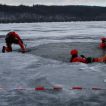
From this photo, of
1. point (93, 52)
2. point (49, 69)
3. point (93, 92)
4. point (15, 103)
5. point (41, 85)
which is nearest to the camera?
point (15, 103)

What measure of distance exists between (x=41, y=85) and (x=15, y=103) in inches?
88.8

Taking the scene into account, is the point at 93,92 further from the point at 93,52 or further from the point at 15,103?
the point at 93,52

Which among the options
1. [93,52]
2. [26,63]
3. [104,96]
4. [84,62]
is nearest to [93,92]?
[104,96]

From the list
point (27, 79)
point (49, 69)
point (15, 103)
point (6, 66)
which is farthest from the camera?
point (6, 66)

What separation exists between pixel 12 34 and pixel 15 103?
1201 centimetres

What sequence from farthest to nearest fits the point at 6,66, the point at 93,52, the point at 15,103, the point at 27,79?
the point at 93,52 → the point at 6,66 → the point at 27,79 → the point at 15,103

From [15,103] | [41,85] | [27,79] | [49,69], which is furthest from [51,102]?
[49,69]

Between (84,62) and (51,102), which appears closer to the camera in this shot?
(51,102)

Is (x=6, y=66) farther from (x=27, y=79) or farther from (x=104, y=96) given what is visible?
(x=104, y=96)

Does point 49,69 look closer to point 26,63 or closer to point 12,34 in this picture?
point 26,63

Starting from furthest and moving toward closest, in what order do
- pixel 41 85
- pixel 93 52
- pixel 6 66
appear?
pixel 93 52, pixel 6 66, pixel 41 85

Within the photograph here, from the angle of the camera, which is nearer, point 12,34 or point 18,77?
point 18,77

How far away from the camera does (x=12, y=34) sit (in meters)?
21.9

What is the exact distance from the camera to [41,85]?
12.4 m
